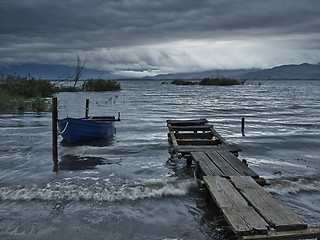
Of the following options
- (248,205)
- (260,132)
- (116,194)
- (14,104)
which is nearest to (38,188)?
(116,194)

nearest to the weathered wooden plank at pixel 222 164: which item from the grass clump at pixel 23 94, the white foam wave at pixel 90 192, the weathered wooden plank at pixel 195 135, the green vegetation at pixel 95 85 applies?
the white foam wave at pixel 90 192

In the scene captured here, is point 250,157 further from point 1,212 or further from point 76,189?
point 1,212

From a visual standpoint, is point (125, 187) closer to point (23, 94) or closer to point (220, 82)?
point (23, 94)

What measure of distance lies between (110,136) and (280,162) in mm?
9853

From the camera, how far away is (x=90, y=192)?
9117mm

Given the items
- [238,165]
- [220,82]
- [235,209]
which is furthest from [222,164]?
[220,82]

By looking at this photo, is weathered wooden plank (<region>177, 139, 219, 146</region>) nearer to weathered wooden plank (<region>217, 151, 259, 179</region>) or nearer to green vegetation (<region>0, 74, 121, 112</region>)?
weathered wooden plank (<region>217, 151, 259, 179</region>)

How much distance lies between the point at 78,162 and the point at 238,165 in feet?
21.8

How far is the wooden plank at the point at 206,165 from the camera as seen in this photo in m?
8.71

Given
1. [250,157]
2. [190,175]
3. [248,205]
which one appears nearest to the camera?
[248,205]

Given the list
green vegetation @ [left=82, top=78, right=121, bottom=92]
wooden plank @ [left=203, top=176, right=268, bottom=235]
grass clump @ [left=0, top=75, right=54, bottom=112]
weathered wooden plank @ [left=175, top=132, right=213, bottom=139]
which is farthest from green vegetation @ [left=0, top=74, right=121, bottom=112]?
green vegetation @ [left=82, top=78, right=121, bottom=92]

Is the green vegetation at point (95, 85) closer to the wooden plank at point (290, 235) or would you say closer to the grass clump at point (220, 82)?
the grass clump at point (220, 82)

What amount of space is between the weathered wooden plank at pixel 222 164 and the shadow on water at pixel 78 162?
14.5 feet

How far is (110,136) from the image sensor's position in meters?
18.7
